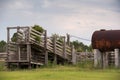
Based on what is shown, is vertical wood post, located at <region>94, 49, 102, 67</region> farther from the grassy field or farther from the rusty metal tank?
the grassy field

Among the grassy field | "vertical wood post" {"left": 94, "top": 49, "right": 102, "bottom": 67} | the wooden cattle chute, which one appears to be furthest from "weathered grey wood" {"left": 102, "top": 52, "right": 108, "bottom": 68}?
the grassy field

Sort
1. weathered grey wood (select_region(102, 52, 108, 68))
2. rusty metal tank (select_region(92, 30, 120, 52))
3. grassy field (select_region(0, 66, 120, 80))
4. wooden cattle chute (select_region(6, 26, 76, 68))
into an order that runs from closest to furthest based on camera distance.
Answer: grassy field (select_region(0, 66, 120, 80))
weathered grey wood (select_region(102, 52, 108, 68))
rusty metal tank (select_region(92, 30, 120, 52))
wooden cattle chute (select_region(6, 26, 76, 68))

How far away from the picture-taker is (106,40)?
23.4m

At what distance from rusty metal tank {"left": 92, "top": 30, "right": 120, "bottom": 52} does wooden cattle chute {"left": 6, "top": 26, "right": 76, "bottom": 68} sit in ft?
13.0

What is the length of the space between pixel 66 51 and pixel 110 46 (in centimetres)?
677

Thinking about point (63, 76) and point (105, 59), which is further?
point (105, 59)

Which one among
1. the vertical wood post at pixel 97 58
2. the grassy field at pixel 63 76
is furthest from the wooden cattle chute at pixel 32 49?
the grassy field at pixel 63 76

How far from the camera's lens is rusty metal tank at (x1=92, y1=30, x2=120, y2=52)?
75.8 ft

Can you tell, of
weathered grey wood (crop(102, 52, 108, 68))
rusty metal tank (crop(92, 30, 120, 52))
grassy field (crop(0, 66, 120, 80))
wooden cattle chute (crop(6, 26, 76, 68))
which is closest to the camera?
grassy field (crop(0, 66, 120, 80))

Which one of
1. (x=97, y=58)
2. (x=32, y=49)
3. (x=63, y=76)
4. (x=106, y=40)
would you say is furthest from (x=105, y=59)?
(x=63, y=76)

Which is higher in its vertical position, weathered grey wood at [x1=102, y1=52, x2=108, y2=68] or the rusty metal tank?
the rusty metal tank

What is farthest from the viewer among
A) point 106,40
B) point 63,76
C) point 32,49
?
point 32,49

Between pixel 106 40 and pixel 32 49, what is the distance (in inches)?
219

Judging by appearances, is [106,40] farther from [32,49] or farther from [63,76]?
[63,76]
